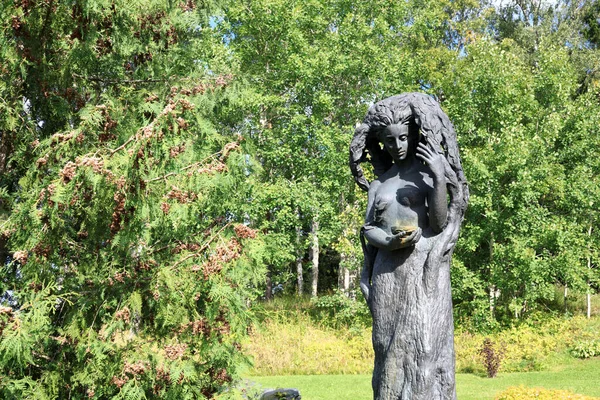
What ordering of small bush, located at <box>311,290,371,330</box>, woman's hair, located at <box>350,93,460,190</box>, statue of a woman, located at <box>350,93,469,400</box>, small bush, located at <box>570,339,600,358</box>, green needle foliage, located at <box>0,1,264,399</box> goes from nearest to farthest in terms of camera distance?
statue of a woman, located at <box>350,93,469,400</box>
woman's hair, located at <box>350,93,460,190</box>
green needle foliage, located at <box>0,1,264,399</box>
small bush, located at <box>570,339,600,358</box>
small bush, located at <box>311,290,371,330</box>

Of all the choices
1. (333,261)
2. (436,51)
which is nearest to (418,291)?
(436,51)

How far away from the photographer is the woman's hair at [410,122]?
370 cm

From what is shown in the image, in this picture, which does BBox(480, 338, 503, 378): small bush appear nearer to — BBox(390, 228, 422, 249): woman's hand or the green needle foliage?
the green needle foliage

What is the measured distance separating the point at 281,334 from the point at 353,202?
20.3ft

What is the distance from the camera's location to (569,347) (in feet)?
52.8

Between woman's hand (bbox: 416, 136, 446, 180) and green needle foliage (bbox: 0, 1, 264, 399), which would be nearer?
woman's hand (bbox: 416, 136, 446, 180)

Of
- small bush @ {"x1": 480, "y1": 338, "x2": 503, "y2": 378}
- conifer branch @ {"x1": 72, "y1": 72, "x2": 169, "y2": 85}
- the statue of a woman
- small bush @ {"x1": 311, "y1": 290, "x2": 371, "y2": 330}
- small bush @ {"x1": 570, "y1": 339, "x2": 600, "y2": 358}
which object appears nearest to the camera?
the statue of a woman

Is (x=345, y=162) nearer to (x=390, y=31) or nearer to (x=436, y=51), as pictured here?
(x=390, y=31)

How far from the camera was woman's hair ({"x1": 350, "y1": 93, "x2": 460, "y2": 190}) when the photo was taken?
3.70 m

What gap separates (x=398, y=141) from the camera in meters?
3.81

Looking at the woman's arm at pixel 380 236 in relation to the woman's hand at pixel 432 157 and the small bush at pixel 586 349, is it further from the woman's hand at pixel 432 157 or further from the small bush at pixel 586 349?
the small bush at pixel 586 349

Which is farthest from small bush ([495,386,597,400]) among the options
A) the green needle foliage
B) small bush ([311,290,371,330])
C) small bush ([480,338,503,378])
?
small bush ([311,290,371,330])

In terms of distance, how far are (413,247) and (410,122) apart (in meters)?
0.78

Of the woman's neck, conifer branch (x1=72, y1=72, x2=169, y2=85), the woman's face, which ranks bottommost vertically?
the woman's neck
